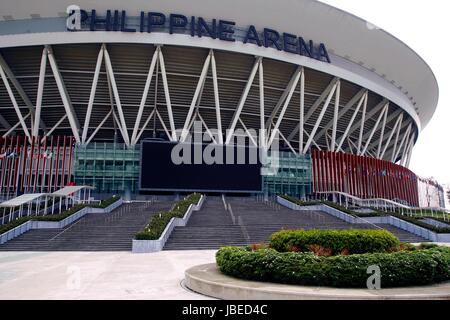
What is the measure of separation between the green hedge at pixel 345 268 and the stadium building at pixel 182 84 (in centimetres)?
3213

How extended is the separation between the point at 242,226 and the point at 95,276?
1376cm

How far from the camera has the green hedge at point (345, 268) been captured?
7641mm

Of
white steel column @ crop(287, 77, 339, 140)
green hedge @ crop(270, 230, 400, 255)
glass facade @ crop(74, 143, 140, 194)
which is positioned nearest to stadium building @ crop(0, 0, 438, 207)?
glass facade @ crop(74, 143, 140, 194)

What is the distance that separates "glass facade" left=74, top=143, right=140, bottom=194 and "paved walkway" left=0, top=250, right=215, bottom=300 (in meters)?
25.5

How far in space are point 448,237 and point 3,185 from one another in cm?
4116

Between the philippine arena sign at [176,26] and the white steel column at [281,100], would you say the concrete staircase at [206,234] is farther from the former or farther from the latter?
the white steel column at [281,100]

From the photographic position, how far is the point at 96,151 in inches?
1656

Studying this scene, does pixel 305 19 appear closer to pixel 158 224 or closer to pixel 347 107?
pixel 347 107

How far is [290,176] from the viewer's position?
4575 cm

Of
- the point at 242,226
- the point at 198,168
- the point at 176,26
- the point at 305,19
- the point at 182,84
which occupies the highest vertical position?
the point at 305,19

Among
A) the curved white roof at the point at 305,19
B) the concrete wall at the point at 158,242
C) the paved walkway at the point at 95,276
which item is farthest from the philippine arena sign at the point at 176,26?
the paved walkway at the point at 95,276

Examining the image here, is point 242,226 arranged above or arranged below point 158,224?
below

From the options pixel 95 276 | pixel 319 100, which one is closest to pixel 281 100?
pixel 319 100
